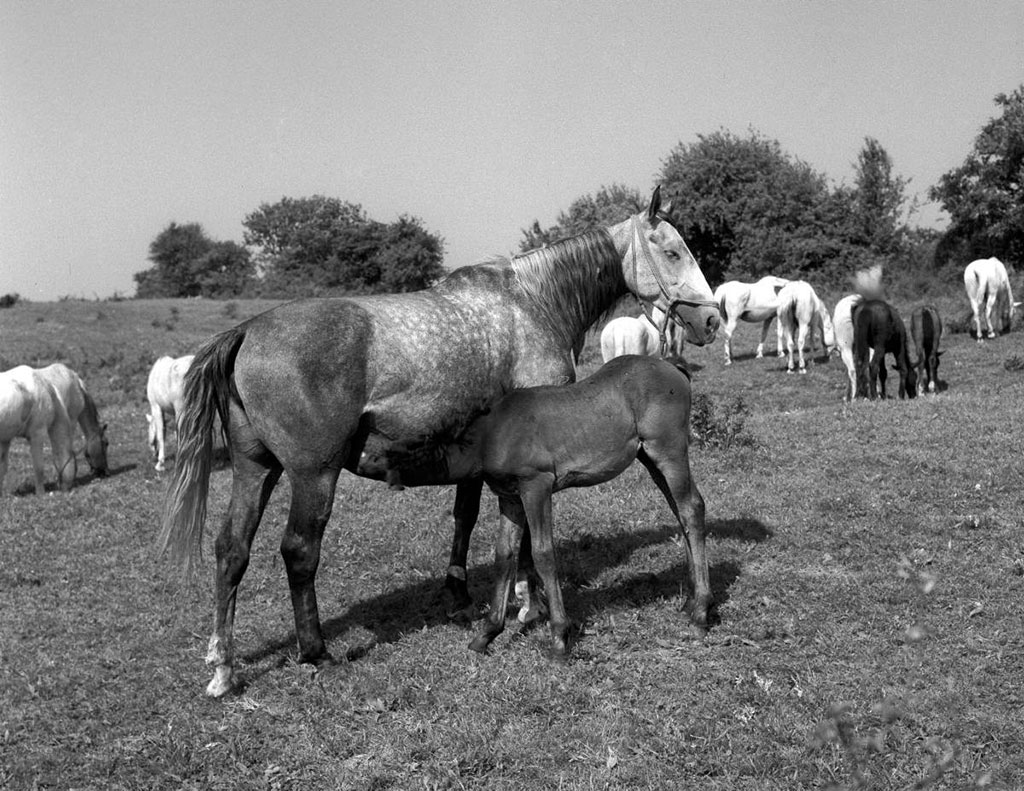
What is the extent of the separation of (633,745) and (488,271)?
344cm

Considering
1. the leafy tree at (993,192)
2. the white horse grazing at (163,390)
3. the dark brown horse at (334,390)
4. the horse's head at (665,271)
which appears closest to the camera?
the dark brown horse at (334,390)

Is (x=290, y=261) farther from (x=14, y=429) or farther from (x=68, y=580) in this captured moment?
(x=68, y=580)

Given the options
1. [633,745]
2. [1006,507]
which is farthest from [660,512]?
[633,745]

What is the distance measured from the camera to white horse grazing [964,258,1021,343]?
77.9 ft

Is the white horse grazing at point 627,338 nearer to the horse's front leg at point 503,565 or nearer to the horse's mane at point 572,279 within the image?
the horse's mane at point 572,279

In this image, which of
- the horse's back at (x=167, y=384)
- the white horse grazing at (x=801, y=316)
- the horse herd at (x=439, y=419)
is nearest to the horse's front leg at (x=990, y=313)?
the white horse grazing at (x=801, y=316)

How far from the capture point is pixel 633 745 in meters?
5.11

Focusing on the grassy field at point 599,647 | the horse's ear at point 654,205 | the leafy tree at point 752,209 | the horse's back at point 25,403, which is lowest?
the grassy field at point 599,647

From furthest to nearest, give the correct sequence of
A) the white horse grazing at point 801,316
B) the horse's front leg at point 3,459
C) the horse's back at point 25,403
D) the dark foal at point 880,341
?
the white horse grazing at point 801,316
the dark foal at point 880,341
the horse's back at point 25,403
the horse's front leg at point 3,459

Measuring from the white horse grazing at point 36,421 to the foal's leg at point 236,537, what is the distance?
9644mm

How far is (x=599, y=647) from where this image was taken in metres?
6.32

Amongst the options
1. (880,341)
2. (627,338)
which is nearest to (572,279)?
(880,341)

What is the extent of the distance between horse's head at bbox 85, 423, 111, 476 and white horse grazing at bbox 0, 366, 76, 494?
77cm

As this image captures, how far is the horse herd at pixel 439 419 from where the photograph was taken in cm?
602
